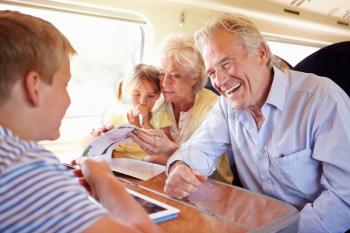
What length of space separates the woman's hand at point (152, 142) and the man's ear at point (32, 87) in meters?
0.90

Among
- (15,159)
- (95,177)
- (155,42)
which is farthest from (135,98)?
(15,159)

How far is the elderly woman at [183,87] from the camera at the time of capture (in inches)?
74.9

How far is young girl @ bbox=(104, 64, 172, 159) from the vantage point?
199cm

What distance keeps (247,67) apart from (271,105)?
7.0 inches

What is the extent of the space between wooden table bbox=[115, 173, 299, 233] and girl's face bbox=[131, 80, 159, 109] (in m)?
0.74

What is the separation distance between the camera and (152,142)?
1.62m

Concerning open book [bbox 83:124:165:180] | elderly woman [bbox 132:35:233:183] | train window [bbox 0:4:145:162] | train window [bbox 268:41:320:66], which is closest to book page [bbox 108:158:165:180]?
open book [bbox 83:124:165:180]

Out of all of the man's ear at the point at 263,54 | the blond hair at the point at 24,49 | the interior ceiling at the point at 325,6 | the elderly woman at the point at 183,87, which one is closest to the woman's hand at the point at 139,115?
the elderly woman at the point at 183,87

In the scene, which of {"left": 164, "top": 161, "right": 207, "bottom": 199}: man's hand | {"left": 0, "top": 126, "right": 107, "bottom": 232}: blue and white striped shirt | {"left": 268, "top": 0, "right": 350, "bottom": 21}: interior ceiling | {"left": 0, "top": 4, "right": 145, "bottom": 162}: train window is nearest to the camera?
{"left": 0, "top": 126, "right": 107, "bottom": 232}: blue and white striped shirt

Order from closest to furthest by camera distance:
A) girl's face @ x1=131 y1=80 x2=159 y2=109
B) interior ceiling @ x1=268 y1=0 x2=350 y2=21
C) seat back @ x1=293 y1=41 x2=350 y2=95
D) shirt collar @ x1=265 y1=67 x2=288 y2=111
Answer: shirt collar @ x1=265 y1=67 x2=288 y2=111, seat back @ x1=293 y1=41 x2=350 y2=95, girl's face @ x1=131 y1=80 x2=159 y2=109, interior ceiling @ x1=268 y1=0 x2=350 y2=21

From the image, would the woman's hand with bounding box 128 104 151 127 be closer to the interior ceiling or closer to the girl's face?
the girl's face

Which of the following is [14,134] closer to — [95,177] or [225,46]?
[95,177]

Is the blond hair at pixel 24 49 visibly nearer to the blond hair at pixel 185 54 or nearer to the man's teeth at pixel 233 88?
the man's teeth at pixel 233 88

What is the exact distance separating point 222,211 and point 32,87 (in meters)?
0.70
